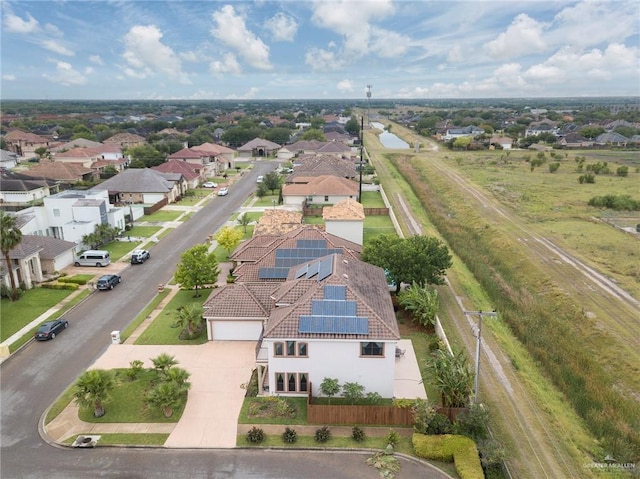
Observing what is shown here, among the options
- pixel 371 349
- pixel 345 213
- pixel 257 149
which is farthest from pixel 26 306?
pixel 257 149

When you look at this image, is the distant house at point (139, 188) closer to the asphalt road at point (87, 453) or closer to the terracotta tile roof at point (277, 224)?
the terracotta tile roof at point (277, 224)

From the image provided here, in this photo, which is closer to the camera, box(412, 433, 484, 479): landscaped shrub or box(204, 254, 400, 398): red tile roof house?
box(412, 433, 484, 479): landscaped shrub

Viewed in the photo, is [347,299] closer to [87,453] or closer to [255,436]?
[255,436]

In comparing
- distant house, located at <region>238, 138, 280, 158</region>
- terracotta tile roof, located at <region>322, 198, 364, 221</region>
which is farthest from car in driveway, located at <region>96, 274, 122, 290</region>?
distant house, located at <region>238, 138, 280, 158</region>

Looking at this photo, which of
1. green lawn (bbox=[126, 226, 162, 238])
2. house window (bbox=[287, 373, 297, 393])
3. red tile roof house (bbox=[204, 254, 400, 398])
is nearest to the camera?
red tile roof house (bbox=[204, 254, 400, 398])

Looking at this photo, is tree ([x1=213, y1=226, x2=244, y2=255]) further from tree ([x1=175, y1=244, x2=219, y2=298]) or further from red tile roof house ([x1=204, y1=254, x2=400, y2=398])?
red tile roof house ([x1=204, y1=254, x2=400, y2=398])

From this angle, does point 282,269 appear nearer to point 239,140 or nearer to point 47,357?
point 47,357

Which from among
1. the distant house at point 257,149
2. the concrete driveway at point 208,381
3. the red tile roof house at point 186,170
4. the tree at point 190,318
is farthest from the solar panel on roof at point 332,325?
the distant house at point 257,149
